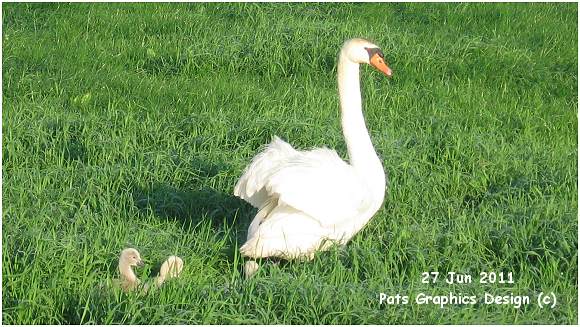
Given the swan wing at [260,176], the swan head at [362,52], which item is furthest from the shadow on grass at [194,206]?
the swan head at [362,52]

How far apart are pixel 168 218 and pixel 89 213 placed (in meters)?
0.45

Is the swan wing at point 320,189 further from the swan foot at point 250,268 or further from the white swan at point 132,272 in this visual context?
the white swan at point 132,272

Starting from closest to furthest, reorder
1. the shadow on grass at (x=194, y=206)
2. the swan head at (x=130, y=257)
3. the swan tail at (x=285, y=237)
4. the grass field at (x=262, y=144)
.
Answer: the grass field at (x=262, y=144) < the swan head at (x=130, y=257) < the swan tail at (x=285, y=237) < the shadow on grass at (x=194, y=206)

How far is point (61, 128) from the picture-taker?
773cm

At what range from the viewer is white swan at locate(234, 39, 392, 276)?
5594 mm

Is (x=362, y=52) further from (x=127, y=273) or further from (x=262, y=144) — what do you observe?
(x=127, y=273)

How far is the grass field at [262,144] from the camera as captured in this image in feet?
16.8

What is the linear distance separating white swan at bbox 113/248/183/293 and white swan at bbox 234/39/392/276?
1.18 ft

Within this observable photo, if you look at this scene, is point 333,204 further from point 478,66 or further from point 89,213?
point 478,66

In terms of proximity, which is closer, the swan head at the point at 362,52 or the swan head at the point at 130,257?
the swan head at the point at 130,257

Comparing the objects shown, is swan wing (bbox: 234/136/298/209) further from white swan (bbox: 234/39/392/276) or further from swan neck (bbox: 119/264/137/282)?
swan neck (bbox: 119/264/137/282)

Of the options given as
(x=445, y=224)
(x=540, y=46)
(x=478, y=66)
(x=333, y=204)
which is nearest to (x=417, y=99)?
(x=478, y=66)

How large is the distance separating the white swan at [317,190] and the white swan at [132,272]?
36 cm

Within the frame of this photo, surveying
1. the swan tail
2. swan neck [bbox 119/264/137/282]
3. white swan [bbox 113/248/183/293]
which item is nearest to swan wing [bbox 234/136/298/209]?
the swan tail
